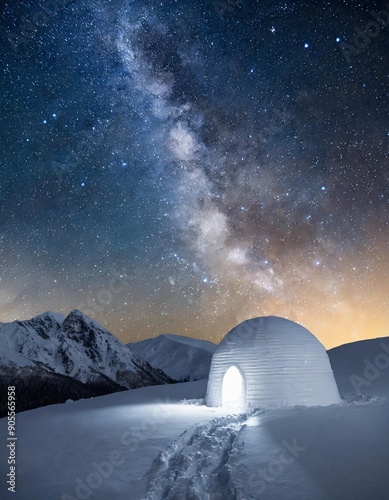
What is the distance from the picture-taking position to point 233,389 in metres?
14.1

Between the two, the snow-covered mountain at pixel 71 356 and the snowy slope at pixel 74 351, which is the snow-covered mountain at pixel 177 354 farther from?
the snowy slope at pixel 74 351

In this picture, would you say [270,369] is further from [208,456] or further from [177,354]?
[177,354]

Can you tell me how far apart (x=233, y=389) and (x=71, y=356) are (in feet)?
414

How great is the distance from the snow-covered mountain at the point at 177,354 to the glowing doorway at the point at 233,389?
12454 cm

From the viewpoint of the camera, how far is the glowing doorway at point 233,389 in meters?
13.1

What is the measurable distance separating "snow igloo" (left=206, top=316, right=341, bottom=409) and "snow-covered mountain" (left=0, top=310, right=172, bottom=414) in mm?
97731

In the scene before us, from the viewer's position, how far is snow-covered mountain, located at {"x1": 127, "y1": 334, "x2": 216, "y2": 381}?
144 meters

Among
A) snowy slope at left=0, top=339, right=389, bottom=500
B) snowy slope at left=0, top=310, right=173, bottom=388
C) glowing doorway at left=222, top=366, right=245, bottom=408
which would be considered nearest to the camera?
snowy slope at left=0, top=339, right=389, bottom=500

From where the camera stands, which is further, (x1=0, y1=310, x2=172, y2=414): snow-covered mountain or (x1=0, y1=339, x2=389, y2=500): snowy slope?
(x1=0, y1=310, x2=172, y2=414): snow-covered mountain

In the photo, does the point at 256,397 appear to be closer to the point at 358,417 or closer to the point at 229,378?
the point at 229,378

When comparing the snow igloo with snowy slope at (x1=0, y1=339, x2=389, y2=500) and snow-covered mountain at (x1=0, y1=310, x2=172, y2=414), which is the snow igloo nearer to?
snowy slope at (x1=0, y1=339, x2=389, y2=500)

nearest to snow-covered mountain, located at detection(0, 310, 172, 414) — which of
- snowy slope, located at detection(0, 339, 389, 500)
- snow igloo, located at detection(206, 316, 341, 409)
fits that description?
snow igloo, located at detection(206, 316, 341, 409)

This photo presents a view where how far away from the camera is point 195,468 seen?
25.4 ft

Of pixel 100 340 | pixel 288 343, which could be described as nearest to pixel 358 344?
pixel 288 343
